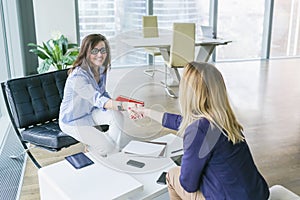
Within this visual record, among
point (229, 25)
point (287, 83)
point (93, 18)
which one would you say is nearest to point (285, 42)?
point (229, 25)

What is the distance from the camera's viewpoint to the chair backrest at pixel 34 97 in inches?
98.7

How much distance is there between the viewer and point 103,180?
1760 millimetres

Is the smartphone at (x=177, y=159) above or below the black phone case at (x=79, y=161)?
below

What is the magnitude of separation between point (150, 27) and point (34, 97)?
340cm

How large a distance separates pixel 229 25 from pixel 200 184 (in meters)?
6.17

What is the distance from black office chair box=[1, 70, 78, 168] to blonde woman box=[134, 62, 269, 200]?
122 centimetres

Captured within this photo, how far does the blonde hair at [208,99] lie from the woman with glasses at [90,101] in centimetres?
90

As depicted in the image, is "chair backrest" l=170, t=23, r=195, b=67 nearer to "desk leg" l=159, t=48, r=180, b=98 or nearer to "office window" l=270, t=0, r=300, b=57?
"desk leg" l=159, t=48, r=180, b=98

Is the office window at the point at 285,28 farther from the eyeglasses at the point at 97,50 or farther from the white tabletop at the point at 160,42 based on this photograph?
the eyeglasses at the point at 97,50

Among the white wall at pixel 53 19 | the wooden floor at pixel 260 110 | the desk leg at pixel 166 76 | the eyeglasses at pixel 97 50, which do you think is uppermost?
the white wall at pixel 53 19

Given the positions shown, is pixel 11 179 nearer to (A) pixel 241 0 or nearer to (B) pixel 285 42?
(A) pixel 241 0

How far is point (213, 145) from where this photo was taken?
137cm

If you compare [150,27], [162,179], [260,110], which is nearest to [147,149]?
[162,179]

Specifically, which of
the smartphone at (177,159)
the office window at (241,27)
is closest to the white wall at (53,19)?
the smartphone at (177,159)
